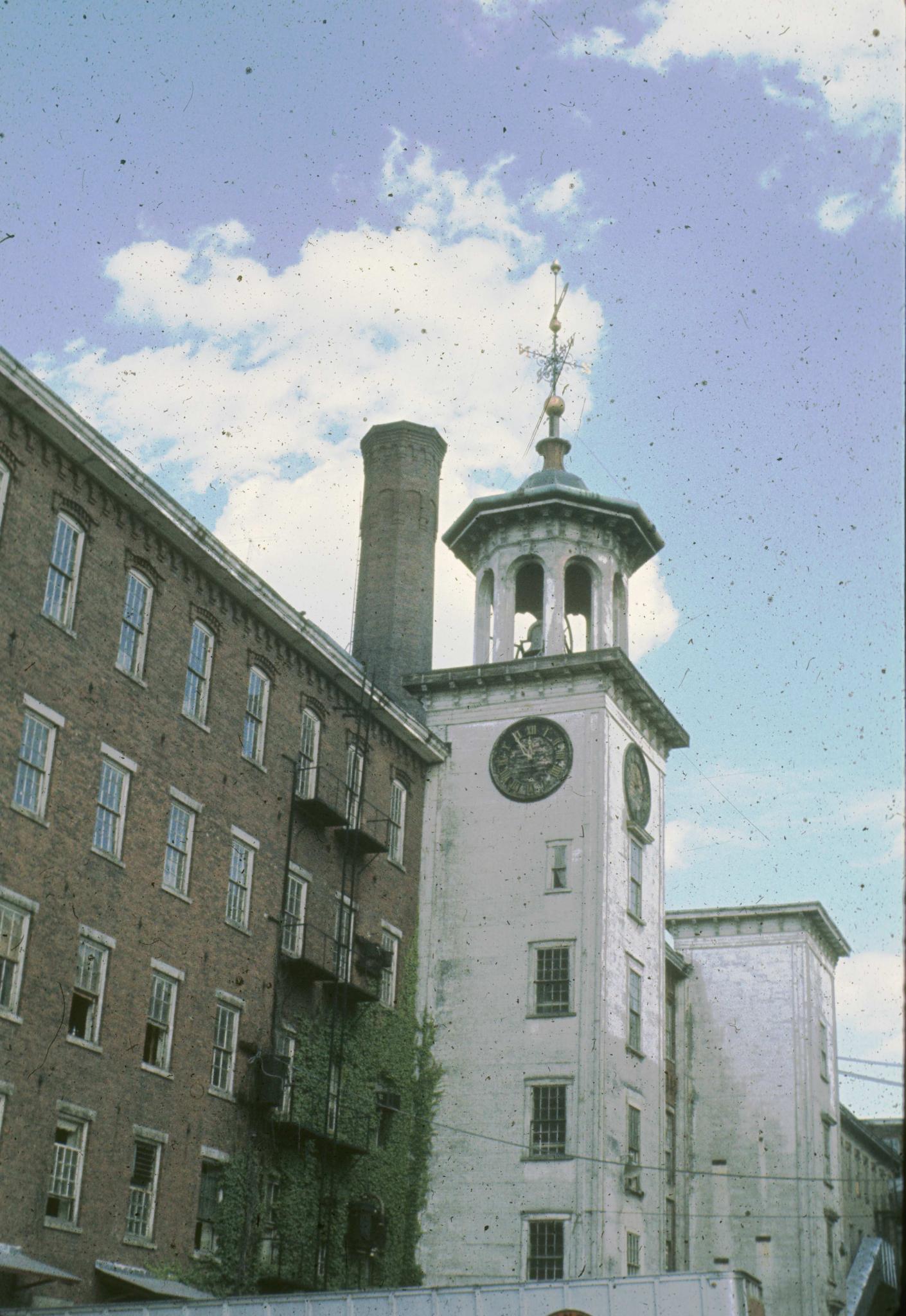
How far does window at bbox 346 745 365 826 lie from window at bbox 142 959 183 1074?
28.6 ft

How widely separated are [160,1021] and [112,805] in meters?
4.49

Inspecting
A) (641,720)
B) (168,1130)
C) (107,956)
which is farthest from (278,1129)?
(641,720)

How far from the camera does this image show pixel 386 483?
55750 mm

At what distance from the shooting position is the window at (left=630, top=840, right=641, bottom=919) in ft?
152

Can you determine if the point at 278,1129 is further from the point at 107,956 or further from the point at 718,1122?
the point at 718,1122

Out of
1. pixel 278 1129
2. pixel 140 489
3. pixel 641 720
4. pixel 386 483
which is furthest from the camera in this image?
pixel 386 483

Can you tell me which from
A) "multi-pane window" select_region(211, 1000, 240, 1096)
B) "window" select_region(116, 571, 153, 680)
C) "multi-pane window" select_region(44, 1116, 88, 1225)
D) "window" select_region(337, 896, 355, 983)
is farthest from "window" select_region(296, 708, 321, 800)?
"multi-pane window" select_region(44, 1116, 88, 1225)

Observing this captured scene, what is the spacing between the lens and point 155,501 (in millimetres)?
33688

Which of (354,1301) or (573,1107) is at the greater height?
(573,1107)

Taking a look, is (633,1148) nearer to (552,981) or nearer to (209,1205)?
(552,981)

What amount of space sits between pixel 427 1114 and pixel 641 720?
44.3 feet

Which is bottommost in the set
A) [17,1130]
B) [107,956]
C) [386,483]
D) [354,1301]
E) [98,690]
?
[354,1301]

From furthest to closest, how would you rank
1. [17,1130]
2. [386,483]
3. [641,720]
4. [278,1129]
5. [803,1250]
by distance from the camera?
[803,1250] < [386,483] < [641,720] < [278,1129] < [17,1130]

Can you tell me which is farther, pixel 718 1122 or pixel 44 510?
pixel 718 1122
